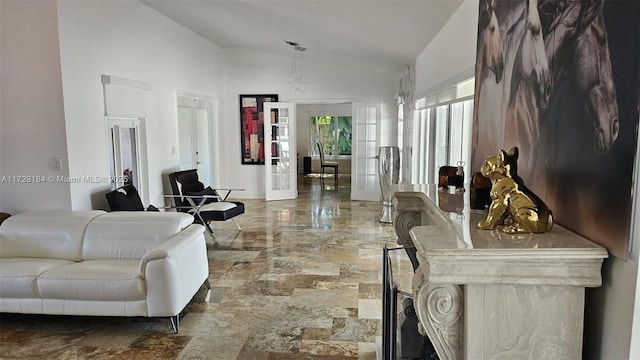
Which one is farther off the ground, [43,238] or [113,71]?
[113,71]

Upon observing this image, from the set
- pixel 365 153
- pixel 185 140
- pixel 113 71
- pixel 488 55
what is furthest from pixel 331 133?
pixel 488 55

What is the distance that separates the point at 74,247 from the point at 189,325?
1219 mm

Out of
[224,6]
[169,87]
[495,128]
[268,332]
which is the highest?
[224,6]

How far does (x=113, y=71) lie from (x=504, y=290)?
4947 millimetres

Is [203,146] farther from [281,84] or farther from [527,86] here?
[527,86]

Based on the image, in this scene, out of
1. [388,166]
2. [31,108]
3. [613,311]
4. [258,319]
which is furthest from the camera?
[388,166]

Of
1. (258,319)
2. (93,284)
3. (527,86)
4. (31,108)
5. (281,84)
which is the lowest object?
(258,319)

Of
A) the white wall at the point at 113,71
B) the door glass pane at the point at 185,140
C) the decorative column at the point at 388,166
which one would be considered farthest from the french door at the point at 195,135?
the decorative column at the point at 388,166

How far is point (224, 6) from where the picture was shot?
17.1 ft

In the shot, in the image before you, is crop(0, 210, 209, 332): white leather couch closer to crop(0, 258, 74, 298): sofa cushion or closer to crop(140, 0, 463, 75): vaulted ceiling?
crop(0, 258, 74, 298): sofa cushion

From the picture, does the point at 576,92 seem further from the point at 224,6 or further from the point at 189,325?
the point at 224,6

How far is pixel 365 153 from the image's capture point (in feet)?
28.2

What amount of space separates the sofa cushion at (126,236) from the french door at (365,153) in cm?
544

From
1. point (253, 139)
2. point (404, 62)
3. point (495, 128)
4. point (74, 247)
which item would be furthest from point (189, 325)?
point (253, 139)
